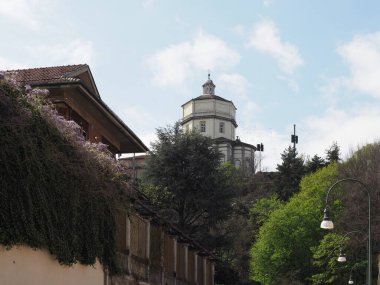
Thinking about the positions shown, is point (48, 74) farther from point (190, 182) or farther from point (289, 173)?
point (289, 173)

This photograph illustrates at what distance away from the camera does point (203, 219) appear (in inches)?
2066

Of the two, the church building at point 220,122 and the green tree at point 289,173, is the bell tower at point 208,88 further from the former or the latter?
the green tree at point 289,173

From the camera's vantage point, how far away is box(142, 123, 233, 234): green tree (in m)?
51.6

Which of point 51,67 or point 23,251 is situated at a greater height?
point 51,67

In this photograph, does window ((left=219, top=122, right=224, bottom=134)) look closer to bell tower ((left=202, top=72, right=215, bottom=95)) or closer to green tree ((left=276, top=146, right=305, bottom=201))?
bell tower ((left=202, top=72, right=215, bottom=95))

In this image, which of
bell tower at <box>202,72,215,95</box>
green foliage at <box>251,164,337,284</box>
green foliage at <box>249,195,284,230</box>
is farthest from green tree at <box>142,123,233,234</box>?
bell tower at <box>202,72,215,95</box>

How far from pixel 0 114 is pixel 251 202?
7540 centimetres

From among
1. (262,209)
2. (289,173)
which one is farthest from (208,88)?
(262,209)

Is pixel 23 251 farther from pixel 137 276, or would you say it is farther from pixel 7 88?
pixel 137 276

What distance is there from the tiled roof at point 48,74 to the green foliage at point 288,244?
42848mm

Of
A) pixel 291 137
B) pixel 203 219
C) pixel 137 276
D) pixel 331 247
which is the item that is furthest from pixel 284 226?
pixel 291 137

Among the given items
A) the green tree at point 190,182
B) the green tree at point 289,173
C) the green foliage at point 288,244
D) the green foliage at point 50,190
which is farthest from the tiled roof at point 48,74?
the green tree at point 289,173

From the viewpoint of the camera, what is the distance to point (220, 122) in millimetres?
119500

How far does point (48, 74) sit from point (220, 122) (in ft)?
317
